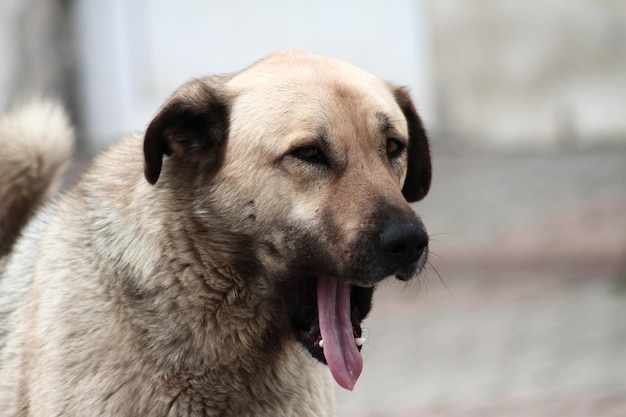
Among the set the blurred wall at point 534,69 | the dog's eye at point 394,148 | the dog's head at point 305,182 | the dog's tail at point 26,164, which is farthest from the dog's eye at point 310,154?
the blurred wall at point 534,69

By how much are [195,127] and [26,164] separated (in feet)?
4.12

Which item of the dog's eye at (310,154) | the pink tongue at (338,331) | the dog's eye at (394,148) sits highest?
the dog's eye at (310,154)

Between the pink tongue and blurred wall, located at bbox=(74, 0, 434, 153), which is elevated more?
the pink tongue

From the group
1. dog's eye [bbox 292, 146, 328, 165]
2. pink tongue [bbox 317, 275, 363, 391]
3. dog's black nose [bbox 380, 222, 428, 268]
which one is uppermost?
dog's eye [bbox 292, 146, 328, 165]

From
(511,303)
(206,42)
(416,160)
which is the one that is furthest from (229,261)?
(206,42)

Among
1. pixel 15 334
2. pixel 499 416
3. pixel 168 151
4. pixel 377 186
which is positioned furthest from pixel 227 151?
pixel 499 416

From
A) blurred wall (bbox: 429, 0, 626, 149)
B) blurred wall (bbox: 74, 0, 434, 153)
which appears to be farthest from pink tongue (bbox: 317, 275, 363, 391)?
blurred wall (bbox: 429, 0, 626, 149)

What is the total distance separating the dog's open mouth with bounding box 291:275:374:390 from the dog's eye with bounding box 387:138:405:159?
474mm

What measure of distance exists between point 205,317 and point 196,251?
0.73ft

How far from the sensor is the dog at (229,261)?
3.35m

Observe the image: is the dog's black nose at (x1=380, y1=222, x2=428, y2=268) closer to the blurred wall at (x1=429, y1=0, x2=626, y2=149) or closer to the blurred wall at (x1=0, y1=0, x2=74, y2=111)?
the blurred wall at (x1=0, y1=0, x2=74, y2=111)

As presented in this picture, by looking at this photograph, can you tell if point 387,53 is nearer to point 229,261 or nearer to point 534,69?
point 534,69

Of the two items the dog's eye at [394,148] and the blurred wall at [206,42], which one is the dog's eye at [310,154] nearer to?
the dog's eye at [394,148]

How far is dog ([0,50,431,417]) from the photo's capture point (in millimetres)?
3352
